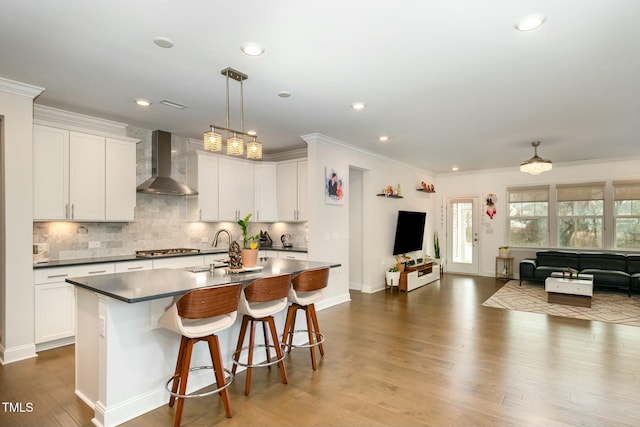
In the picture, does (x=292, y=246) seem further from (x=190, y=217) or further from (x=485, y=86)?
(x=485, y=86)

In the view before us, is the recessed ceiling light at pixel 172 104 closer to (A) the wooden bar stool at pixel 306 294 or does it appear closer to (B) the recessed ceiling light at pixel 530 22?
(A) the wooden bar stool at pixel 306 294

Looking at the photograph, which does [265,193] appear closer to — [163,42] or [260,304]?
[260,304]

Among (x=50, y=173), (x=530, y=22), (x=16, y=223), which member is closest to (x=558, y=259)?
(x=530, y=22)

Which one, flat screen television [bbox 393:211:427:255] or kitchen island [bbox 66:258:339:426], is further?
flat screen television [bbox 393:211:427:255]

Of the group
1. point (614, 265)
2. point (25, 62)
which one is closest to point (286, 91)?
point (25, 62)

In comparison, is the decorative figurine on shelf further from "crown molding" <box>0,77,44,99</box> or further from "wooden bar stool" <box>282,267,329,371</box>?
"crown molding" <box>0,77,44,99</box>

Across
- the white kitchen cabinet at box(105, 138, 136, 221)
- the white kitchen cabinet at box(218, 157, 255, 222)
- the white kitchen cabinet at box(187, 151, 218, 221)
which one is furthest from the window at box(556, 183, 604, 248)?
the white kitchen cabinet at box(105, 138, 136, 221)

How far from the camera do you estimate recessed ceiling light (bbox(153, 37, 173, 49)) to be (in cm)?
257

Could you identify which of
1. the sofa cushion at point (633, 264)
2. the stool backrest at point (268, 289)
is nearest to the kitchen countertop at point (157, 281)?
the stool backrest at point (268, 289)

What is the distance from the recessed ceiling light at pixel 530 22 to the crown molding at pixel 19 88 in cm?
443

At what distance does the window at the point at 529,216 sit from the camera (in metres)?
8.31

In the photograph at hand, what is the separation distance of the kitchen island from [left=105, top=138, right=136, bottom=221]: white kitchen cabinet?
207 centimetres

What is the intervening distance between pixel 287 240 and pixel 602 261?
21.4 ft

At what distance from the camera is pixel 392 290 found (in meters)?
6.89
